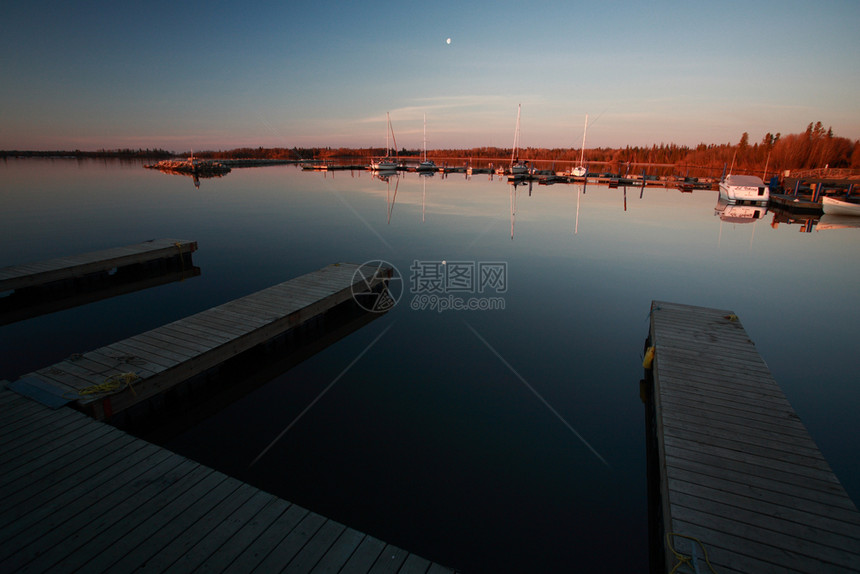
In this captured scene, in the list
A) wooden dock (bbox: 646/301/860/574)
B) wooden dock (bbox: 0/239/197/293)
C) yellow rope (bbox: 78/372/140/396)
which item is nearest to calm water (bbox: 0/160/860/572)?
wooden dock (bbox: 646/301/860/574)

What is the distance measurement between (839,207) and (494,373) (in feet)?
135

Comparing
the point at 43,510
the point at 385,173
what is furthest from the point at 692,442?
the point at 385,173

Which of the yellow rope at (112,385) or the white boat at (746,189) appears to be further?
the white boat at (746,189)

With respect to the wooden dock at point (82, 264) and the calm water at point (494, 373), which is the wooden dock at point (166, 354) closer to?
the calm water at point (494, 373)

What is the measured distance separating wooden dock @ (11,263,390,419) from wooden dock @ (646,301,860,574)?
24.9ft

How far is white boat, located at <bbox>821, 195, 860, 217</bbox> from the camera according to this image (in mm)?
31406

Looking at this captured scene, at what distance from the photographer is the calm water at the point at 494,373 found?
17.6ft

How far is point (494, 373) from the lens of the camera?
8812mm

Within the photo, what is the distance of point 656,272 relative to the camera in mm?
16562

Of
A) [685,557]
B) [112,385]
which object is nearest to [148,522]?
[112,385]

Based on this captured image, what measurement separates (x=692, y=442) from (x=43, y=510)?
301 inches

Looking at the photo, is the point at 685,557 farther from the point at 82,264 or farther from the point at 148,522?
the point at 82,264

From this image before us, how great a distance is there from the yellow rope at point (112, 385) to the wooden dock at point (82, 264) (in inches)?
365

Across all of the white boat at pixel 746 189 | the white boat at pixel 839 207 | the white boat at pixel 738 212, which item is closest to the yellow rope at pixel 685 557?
the white boat at pixel 738 212
